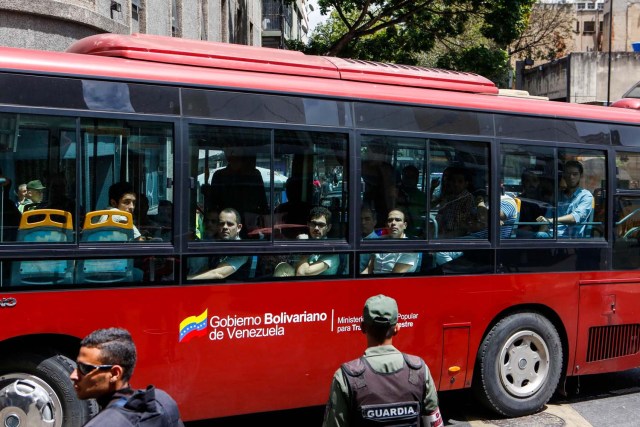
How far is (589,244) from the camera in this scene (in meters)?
7.39

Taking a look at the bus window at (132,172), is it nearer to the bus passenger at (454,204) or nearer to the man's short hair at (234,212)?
the man's short hair at (234,212)

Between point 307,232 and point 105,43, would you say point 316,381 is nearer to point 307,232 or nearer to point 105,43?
point 307,232

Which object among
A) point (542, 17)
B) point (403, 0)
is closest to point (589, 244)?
point (403, 0)

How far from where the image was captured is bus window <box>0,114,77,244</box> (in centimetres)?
496

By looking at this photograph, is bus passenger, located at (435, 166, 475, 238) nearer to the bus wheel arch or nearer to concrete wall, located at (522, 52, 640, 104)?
the bus wheel arch

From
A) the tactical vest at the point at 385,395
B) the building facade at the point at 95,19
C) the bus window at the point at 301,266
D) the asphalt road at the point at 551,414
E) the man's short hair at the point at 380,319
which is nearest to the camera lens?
the tactical vest at the point at 385,395

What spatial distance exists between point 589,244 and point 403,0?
13330 mm

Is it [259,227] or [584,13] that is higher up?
[584,13]

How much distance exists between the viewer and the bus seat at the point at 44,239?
4.99 m

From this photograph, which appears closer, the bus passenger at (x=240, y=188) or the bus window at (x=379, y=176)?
the bus passenger at (x=240, y=188)

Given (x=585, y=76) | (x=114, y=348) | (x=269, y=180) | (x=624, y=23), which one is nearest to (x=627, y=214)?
(x=269, y=180)

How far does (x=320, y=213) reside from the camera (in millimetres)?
6113

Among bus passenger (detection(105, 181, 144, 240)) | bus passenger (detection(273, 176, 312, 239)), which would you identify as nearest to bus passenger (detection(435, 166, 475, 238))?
bus passenger (detection(273, 176, 312, 239))

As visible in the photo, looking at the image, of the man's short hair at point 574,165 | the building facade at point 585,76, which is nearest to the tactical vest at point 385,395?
the man's short hair at point 574,165
